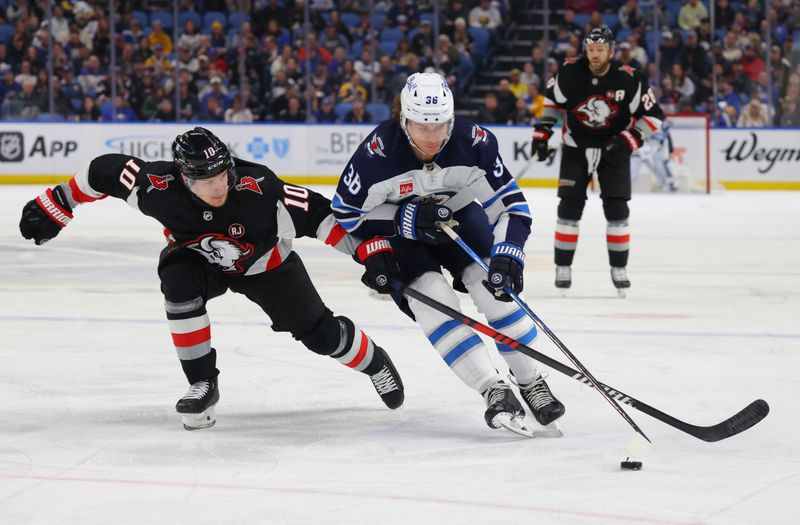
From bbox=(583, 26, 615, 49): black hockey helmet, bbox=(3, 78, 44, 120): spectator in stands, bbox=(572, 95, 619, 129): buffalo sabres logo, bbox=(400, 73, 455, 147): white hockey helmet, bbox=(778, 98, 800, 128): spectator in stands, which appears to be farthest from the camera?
bbox=(3, 78, 44, 120): spectator in stands

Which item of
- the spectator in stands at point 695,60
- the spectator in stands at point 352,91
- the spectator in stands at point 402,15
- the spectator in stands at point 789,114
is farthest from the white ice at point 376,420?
the spectator in stands at point 402,15

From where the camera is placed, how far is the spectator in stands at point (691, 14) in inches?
525

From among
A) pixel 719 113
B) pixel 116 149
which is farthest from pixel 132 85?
pixel 719 113

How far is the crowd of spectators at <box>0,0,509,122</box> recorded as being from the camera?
13719 millimetres

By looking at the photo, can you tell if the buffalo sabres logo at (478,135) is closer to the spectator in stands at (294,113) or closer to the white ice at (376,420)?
the white ice at (376,420)

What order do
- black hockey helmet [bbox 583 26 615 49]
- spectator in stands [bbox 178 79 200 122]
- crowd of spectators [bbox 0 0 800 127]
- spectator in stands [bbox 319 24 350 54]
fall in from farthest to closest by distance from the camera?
spectator in stands [bbox 319 24 350 54] < spectator in stands [bbox 178 79 200 122] < crowd of spectators [bbox 0 0 800 127] < black hockey helmet [bbox 583 26 615 49]

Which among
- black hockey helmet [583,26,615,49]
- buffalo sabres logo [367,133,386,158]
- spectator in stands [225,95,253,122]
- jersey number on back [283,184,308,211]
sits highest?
black hockey helmet [583,26,615,49]

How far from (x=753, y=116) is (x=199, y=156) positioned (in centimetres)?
1051

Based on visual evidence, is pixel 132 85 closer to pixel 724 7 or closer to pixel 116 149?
pixel 116 149

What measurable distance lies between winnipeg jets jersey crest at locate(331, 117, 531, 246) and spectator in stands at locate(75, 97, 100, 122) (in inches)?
427

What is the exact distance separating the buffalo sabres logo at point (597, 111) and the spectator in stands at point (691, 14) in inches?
303

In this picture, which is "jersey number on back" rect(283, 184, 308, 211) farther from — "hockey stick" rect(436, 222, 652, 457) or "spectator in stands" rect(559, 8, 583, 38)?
"spectator in stands" rect(559, 8, 583, 38)

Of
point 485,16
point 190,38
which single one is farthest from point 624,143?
point 190,38

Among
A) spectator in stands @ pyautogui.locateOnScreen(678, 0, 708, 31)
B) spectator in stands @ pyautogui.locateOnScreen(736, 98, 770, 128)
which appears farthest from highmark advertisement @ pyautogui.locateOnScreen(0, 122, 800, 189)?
spectator in stands @ pyautogui.locateOnScreen(678, 0, 708, 31)
